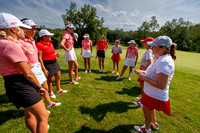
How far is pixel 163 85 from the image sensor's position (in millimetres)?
1666

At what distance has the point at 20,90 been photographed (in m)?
1.50

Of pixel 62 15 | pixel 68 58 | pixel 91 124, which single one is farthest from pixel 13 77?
pixel 62 15

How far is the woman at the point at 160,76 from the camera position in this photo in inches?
64.9

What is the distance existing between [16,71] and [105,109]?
2.75 m

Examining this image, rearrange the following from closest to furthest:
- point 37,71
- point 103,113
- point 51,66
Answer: point 37,71, point 103,113, point 51,66

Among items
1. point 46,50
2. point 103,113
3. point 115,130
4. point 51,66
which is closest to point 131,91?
point 103,113

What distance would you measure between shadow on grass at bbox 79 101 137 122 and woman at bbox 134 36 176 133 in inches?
46.1

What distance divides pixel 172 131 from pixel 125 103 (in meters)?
1.50

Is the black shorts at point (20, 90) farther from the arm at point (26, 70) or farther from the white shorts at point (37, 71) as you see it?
the white shorts at point (37, 71)

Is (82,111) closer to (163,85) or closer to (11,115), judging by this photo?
(11,115)

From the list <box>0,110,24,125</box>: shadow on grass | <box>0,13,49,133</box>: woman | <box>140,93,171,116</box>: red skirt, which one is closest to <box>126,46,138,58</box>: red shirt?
<box>140,93,171,116</box>: red skirt

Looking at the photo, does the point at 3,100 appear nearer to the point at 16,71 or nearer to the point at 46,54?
the point at 46,54

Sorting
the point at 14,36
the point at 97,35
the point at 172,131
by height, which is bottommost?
the point at 172,131

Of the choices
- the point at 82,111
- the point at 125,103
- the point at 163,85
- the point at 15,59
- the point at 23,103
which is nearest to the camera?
the point at 15,59
